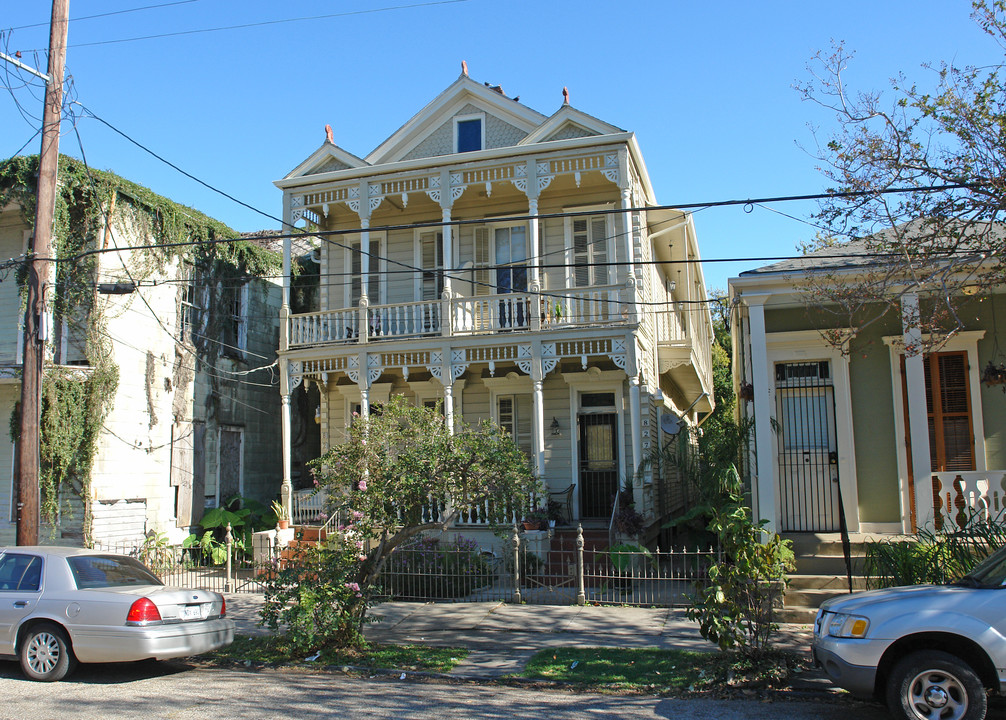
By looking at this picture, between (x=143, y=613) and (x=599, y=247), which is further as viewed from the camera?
(x=599, y=247)

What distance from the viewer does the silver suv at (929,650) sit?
5910mm

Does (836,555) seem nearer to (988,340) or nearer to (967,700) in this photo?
(988,340)

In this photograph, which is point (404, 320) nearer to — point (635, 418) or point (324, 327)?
point (324, 327)

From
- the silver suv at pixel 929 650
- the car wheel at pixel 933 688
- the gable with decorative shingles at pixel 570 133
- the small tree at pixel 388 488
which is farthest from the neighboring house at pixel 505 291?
the car wheel at pixel 933 688

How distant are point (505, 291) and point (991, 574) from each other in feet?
41.6

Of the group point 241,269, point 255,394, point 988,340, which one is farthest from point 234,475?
point 988,340

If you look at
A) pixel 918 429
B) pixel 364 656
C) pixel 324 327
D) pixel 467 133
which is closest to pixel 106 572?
pixel 364 656

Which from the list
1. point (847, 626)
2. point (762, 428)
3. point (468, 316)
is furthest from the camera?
point (468, 316)

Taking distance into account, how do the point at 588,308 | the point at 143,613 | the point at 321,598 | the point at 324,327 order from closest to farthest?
the point at 143,613, the point at 321,598, the point at 588,308, the point at 324,327

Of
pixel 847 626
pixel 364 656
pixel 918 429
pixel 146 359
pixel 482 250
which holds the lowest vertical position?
pixel 364 656

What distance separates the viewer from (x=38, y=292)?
→ 1177 centimetres

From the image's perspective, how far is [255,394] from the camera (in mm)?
20453

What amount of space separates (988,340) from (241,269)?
16.2 m

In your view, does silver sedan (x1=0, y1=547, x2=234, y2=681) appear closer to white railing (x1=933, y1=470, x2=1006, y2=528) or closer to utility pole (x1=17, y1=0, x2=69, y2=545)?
utility pole (x1=17, y1=0, x2=69, y2=545)
